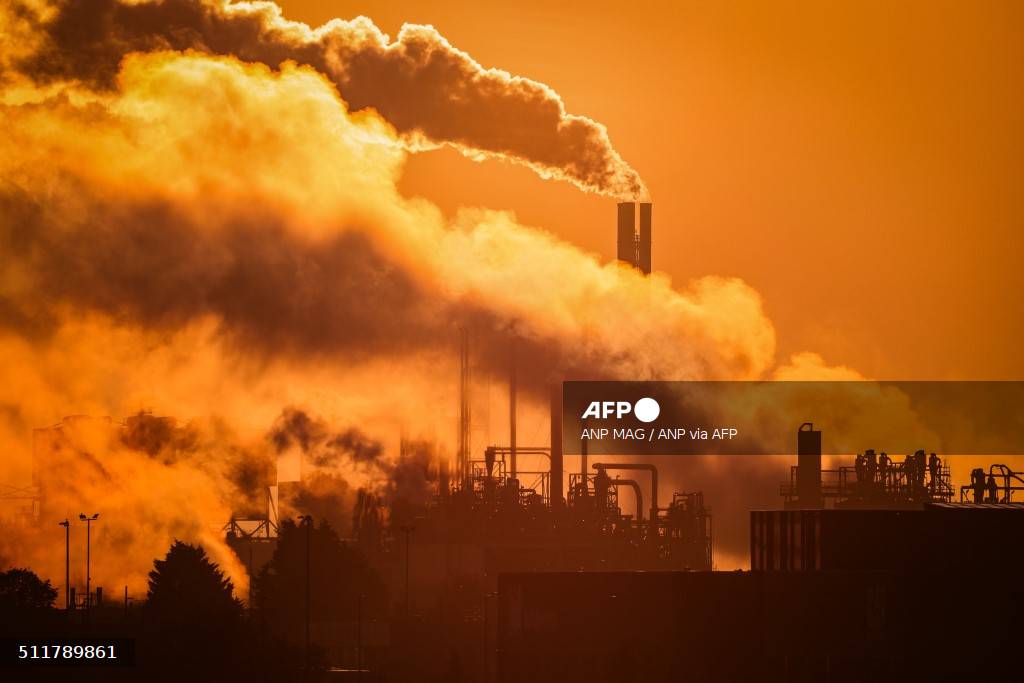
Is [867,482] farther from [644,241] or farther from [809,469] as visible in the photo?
[644,241]

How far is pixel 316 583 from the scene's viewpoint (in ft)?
405

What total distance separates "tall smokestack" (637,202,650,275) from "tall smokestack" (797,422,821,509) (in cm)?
2132

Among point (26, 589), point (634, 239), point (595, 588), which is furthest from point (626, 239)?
point (595, 588)

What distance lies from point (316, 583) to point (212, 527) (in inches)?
662

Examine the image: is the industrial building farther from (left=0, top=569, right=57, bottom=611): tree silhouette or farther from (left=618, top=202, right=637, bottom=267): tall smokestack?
(left=0, top=569, right=57, bottom=611): tree silhouette

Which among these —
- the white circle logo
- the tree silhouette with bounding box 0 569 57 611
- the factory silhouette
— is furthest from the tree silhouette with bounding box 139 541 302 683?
the white circle logo

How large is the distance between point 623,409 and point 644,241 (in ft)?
30.5

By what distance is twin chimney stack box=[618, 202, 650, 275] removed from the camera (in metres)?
116

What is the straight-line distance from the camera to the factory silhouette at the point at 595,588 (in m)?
68.4

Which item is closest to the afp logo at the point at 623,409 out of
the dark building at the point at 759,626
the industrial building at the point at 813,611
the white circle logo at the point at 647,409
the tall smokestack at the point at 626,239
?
the white circle logo at the point at 647,409

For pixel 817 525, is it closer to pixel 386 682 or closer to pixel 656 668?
pixel 656 668

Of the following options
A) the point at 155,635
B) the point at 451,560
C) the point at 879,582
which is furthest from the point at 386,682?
the point at 451,560

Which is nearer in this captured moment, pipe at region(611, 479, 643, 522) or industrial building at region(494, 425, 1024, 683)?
industrial building at region(494, 425, 1024, 683)

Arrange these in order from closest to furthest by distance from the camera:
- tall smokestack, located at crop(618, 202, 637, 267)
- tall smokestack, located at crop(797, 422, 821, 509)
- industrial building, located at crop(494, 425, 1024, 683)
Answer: industrial building, located at crop(494, 425, 1024, 683)
tall smokestack, located at crop(797, 422, 821, 509)
tall smokestack, located at crop(618, 202, 637, 267)
